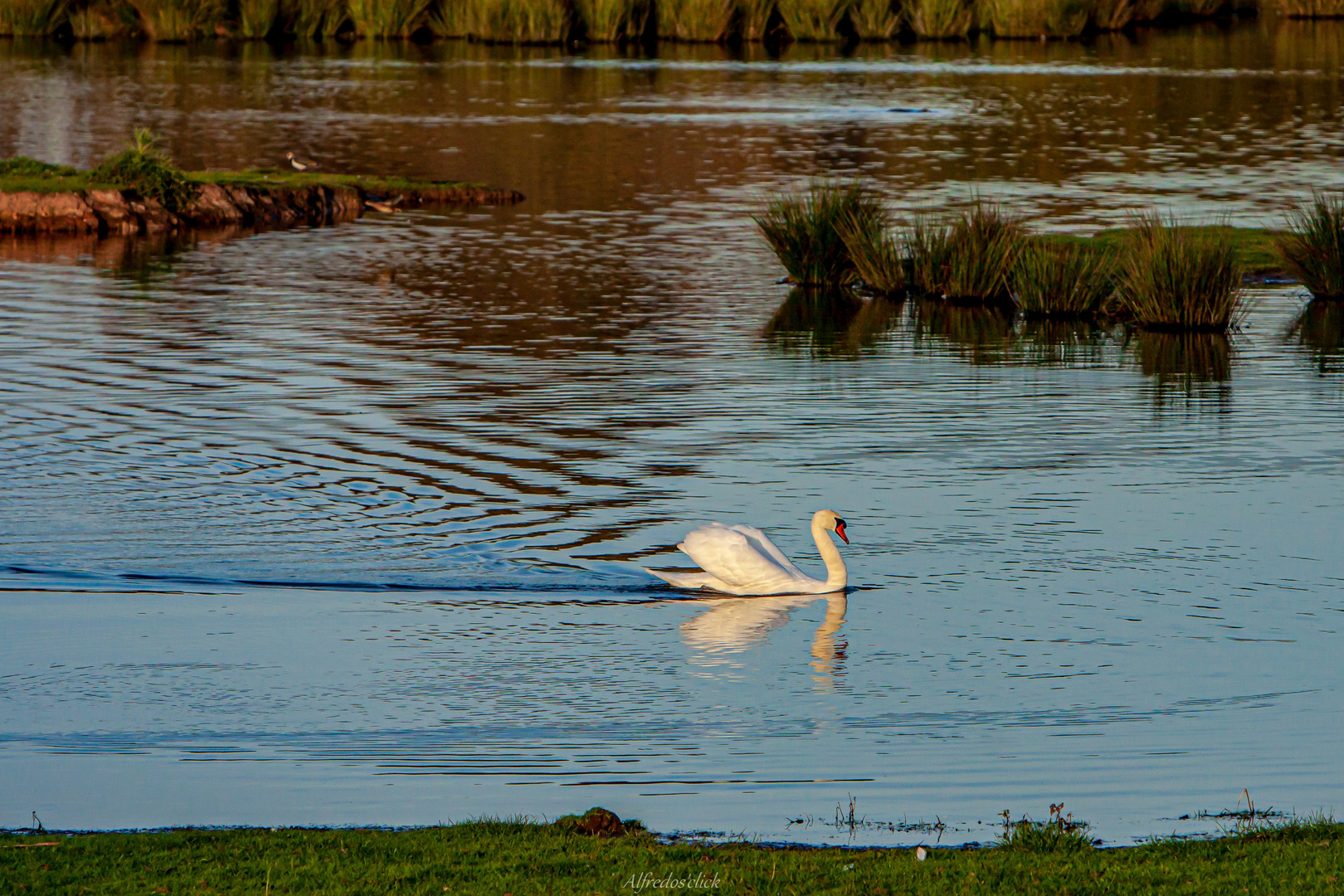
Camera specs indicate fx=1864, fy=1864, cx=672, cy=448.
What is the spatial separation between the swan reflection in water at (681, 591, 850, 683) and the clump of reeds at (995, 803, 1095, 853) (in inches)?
121

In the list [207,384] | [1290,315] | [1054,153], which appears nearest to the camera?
[207,384]

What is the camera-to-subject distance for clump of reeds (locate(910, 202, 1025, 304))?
2650 cm

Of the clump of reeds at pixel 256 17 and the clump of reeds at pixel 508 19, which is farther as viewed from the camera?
the clump of reeds at pixel 256 17

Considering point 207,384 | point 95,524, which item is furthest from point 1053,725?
point 207,384

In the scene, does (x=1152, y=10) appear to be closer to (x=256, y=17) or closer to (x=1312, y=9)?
(x=1312, y=9)

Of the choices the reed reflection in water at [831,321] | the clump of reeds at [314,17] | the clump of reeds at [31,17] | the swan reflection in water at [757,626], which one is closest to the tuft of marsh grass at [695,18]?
the clump of reeds at [314,17]

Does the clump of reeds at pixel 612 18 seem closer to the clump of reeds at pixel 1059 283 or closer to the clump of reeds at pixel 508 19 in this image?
the clump of reeds at pixel 508 19

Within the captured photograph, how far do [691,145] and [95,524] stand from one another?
34066 mm

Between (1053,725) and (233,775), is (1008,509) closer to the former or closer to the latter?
(1053,725)

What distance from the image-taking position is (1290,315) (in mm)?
25688

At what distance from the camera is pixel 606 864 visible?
7.35 metres

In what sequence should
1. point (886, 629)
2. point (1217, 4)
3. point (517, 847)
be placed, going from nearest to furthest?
point (517, 847), point (886, 629), point (1217, 4)

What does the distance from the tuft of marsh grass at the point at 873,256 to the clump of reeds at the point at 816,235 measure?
39 mm

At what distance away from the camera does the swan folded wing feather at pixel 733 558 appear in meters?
12.7
